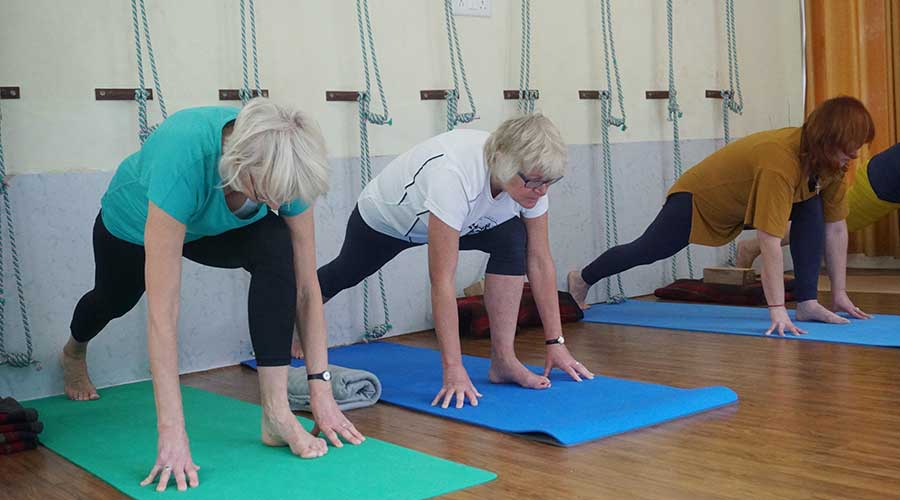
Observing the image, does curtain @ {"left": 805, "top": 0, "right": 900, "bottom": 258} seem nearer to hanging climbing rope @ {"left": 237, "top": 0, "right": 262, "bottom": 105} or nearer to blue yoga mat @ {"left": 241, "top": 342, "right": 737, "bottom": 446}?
blue yoga mat @ {"left": 241, "top": 342, "right": 737, "bottom": 446}

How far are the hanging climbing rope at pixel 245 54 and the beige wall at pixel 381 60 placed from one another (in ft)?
0.12

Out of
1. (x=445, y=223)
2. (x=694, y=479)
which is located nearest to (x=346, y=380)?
(x=445, y=223)

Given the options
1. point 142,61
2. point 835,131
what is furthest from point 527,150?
point 142,61

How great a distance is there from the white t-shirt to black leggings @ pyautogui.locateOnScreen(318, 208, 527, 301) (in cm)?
4

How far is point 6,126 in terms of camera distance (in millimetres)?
3207

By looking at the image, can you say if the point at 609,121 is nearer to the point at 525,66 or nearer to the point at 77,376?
the point at 525,66

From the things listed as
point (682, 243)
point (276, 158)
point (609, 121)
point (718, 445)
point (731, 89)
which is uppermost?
point (731, 89)

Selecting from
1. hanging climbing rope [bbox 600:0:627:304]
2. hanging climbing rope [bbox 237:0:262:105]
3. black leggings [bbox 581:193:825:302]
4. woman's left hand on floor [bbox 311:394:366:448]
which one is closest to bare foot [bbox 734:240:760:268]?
hanging climbing rope [bbox 600:0:627:304]

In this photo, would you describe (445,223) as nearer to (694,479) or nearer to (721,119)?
(694,479)

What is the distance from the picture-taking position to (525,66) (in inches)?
182

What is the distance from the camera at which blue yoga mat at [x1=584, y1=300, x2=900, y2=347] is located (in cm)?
344

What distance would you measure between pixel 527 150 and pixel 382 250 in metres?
0.80

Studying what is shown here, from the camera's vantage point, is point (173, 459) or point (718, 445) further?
point (718, 445)

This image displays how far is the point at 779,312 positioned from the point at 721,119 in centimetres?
219
